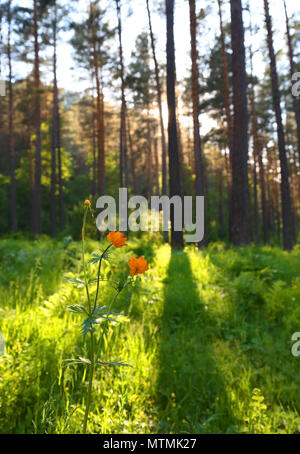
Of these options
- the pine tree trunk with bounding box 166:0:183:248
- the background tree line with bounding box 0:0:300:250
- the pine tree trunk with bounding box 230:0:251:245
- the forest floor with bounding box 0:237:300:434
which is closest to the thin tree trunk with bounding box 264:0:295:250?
the background tree line with bounding box 0:0:300:250

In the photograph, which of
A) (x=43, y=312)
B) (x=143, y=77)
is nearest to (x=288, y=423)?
(x=43, y=312)

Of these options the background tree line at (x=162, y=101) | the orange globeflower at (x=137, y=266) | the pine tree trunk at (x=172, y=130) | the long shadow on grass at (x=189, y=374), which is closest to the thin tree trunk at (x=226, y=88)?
the background tree line at (x=162, y=101)

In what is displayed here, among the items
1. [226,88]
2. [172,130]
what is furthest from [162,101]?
[172,130]

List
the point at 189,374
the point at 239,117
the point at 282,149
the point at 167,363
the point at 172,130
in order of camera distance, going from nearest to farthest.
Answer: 1. the point at 189,374
2. the point at 167,363
3. the point at 239,117
4. the point at 172,130
5. the point at 282,149

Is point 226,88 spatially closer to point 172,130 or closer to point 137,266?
point 172,130

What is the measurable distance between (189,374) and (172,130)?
7826 millimetres

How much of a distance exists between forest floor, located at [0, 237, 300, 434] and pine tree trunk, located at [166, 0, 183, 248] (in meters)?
4.41

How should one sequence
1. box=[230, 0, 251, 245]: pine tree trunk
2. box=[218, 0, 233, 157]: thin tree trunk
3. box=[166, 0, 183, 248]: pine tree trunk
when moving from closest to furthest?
box=[230, 0, 251, 245]: pine tree trunk → box=[166, 0, 183, 248]: pine tree trunk → box=[218, 0, 233, 157]: thin tree trunk

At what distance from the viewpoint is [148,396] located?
2.81 metres

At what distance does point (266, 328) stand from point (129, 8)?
55.3ft

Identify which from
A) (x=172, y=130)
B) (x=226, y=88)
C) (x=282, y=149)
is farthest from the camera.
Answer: (x=226, y=88)

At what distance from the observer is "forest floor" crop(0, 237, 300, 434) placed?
8.08ft

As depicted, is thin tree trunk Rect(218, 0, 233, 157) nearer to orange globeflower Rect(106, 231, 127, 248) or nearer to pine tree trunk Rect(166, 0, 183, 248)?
pine tree trunk Rect(166, 0, 183, 248)

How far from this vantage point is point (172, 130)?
9.68 metres
